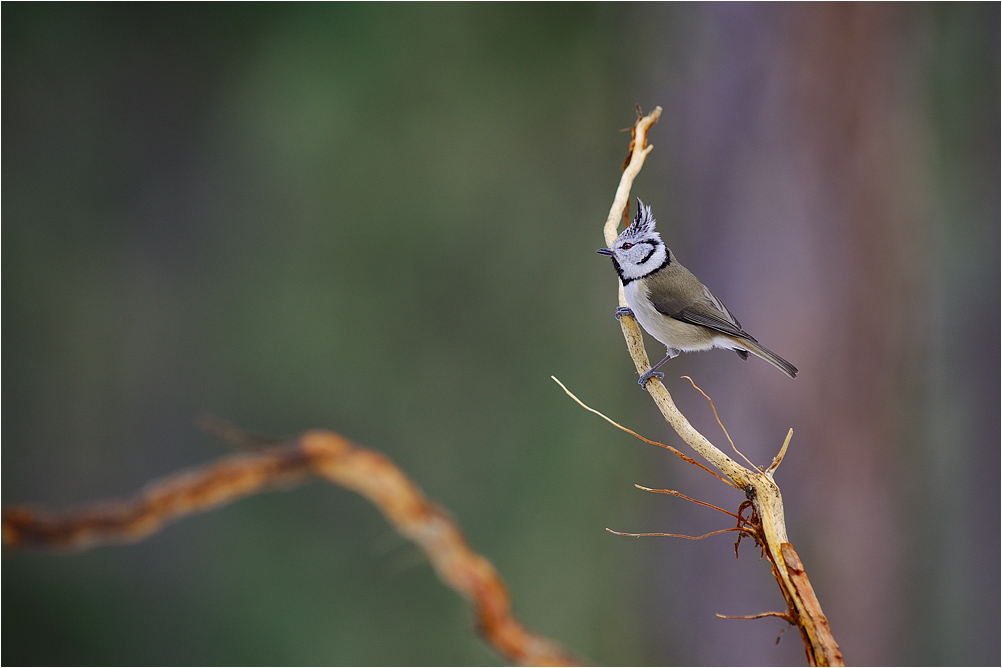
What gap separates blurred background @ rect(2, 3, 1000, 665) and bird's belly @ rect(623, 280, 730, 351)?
347mm

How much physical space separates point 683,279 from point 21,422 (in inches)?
49.0

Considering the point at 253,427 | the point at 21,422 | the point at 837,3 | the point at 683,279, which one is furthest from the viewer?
the point at 253,427

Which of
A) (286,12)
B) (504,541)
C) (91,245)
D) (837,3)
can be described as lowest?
(504,541)

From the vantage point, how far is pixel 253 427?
148cm

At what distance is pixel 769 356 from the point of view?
0.42 metres

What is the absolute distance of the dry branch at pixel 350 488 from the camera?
0.48m

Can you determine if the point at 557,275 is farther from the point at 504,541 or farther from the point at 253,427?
the point at 253,427

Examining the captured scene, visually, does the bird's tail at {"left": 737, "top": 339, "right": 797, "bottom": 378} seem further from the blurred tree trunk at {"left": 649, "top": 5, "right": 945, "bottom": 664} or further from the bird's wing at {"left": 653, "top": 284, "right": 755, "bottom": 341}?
the blurred tree trunk at {"left": 649, "top": 5, "right": 945, "bottom": 664}

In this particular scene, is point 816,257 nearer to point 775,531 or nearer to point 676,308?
point 676,308

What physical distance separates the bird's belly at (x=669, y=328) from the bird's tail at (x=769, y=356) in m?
0.02

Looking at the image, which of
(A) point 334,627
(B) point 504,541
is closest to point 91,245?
(A) point 334,627

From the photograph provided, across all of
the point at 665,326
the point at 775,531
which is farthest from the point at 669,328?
the point at 775,531

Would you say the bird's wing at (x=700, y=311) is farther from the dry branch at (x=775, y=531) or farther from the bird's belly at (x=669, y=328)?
the dry branch at (x=775, y=531)

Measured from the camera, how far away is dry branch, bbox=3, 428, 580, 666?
479mm
